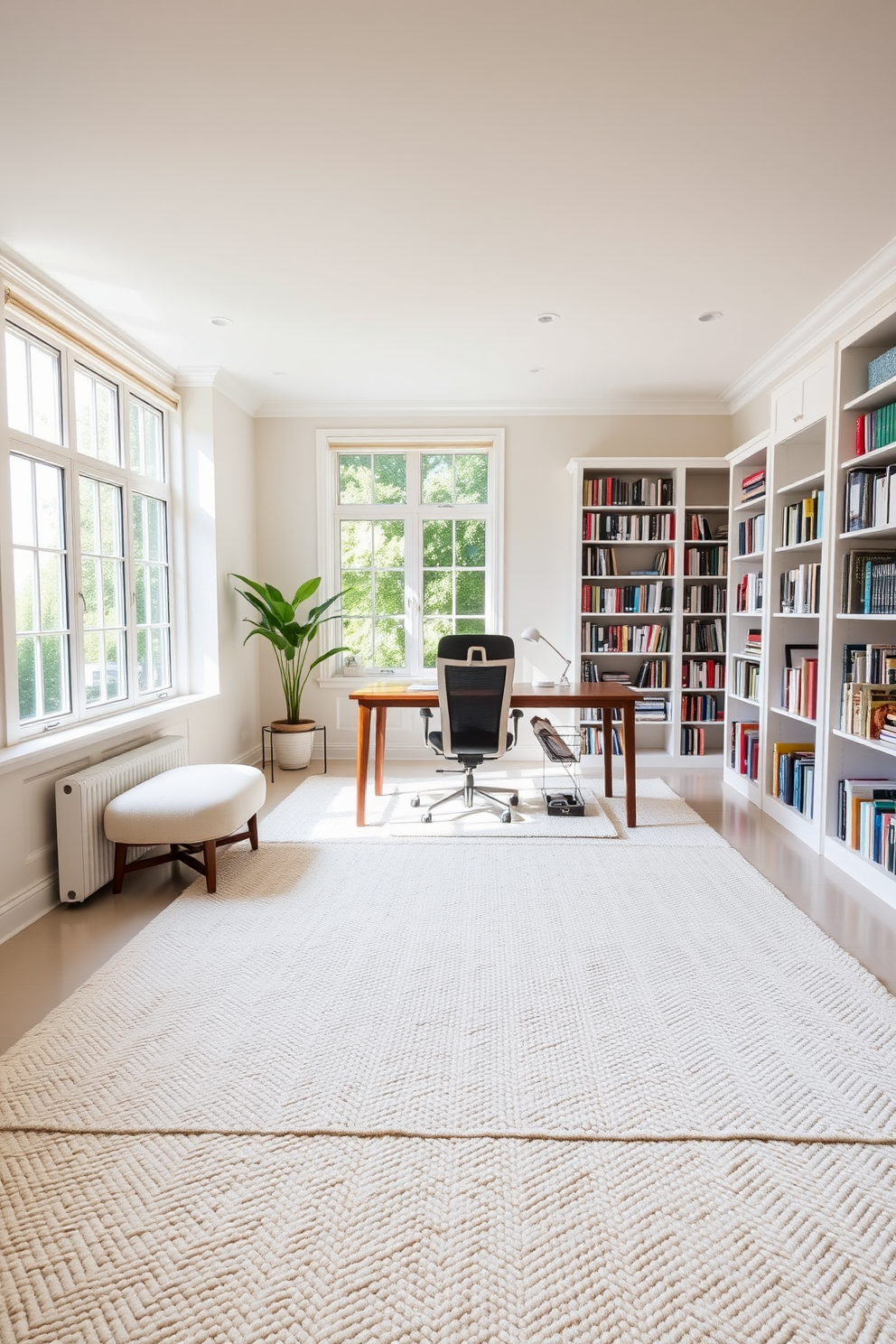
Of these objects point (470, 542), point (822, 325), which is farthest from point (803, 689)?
point (470, 542)

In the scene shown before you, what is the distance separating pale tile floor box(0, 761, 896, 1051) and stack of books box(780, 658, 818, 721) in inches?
26.7

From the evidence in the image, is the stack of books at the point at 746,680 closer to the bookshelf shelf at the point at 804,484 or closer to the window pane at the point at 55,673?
the bookshelf shelf at the point at 804,484

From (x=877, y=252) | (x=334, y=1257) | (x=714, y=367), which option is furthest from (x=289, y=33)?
(x=714, y=367)

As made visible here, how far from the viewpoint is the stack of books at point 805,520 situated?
376cm

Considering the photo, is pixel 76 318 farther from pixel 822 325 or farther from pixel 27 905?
pixel 822 325

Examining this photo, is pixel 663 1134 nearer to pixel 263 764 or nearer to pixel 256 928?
pixel 256 928

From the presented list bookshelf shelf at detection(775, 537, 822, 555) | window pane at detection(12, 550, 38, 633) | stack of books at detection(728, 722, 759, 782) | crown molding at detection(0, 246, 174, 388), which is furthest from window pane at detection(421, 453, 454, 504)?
window pane at detection(12, 550, 38, 633)

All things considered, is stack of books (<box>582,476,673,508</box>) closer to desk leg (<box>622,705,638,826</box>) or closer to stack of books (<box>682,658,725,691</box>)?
stack of books (<box>682,658,725,691</box>)

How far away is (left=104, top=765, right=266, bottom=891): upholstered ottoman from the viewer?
306cm

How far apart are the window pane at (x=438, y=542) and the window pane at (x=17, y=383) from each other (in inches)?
123

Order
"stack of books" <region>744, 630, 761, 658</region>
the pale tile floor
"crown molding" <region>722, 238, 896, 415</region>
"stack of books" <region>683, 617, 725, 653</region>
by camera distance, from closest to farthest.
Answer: the pale tile floor → "crown molding" <region>722, 238, 896, 415</region> → "stack of books" <region>744, 630, 761, 658</region> → "stack of books" <region>683, 617, 725, 653</region>

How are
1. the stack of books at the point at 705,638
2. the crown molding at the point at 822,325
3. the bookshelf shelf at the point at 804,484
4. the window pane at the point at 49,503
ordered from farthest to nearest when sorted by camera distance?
1. the stack of books at the point at 705,638
2. the bookshelf shelf at the point at 804,484
3. the window pane at the point at 49,503
4. the crown molding at the point at 822,325

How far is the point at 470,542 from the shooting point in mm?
5934

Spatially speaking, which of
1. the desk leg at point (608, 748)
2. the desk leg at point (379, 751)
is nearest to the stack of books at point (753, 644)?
the desk leg at point (608, 748)
